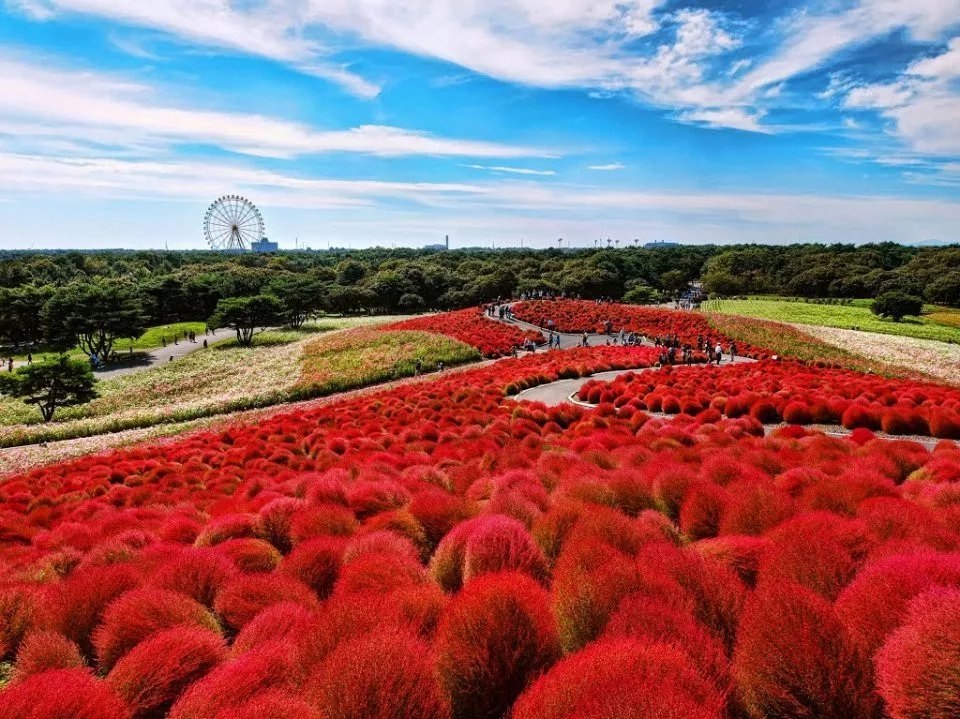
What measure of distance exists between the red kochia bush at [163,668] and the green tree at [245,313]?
208 feet

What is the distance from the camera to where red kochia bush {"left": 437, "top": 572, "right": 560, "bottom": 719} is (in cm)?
255

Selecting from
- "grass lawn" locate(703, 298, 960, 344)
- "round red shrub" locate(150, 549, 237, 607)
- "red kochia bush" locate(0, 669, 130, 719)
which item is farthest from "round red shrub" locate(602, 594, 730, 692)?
"grass lawn" locate(703, 298, 960, 344)

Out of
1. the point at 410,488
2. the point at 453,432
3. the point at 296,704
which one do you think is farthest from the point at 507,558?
the point at 453,432

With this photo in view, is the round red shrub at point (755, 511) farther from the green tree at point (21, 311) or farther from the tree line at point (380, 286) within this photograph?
the green tree at point (21, 311)

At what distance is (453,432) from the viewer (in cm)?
1305

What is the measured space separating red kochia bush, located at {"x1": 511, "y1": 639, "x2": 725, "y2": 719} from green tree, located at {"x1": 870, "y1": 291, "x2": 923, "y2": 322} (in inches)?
2999

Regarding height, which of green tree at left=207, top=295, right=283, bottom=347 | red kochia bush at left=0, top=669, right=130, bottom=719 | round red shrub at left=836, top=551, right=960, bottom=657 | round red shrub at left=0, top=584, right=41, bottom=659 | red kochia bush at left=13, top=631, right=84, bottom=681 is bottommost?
green tree at left=207, top=295, right=283, bottom=347

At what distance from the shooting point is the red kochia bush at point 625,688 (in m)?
1.95

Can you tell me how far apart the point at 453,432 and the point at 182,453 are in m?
7.56

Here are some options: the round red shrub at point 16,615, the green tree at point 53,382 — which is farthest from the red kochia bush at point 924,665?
the green tree at point 53,382

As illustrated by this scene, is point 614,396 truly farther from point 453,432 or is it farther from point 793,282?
point 793,282

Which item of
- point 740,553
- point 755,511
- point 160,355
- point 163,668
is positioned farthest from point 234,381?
point 740,553

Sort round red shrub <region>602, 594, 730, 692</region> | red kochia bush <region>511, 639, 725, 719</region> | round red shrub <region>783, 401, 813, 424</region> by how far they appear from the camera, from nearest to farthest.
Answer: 1. red kochia bush <region>511, 639, 725, 719</region>
2. round red shrub <region>602, 594, 730, 692</region>
3. round red shrub <region>783, 401, 813, 424</region>

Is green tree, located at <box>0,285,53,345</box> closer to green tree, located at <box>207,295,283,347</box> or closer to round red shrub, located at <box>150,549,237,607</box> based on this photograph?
green tree, located at <box>207,295,283,347</box>
